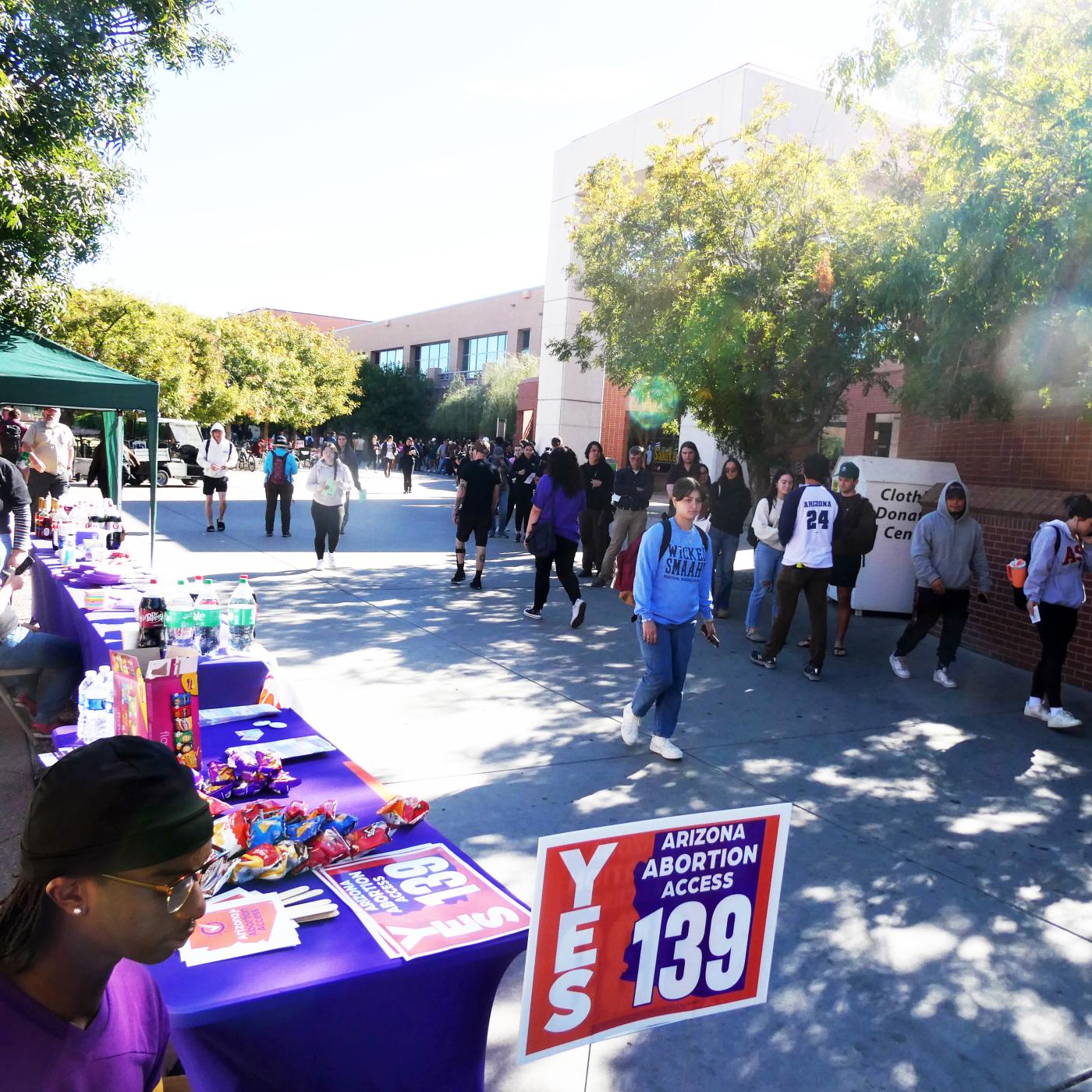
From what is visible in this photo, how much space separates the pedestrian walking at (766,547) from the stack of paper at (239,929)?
307 inches

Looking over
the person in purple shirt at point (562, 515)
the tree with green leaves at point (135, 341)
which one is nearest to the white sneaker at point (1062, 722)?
the person in purple shirt at point (562, 515)

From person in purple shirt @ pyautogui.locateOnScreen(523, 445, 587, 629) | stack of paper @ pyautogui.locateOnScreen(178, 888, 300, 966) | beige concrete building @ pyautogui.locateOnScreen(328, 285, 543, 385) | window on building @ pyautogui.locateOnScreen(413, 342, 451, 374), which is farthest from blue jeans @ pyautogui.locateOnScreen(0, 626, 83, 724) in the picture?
window on building @ pyautogui.locateOnScreen(413, 342, 451, 374)

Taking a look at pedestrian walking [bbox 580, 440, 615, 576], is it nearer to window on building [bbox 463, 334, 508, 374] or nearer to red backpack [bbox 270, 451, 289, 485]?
red backpack [bbox 270, 451, 289, 485]

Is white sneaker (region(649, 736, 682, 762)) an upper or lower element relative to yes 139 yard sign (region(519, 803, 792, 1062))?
lower

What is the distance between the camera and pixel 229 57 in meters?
13.2

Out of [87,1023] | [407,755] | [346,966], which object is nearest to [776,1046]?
[346,966]

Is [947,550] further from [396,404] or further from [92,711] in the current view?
[396,404]

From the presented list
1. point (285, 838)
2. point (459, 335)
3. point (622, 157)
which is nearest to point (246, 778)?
point (285, 838)

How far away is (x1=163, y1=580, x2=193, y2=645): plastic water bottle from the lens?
4414 millimetres

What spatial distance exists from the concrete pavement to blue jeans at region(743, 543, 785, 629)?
0.33 metres

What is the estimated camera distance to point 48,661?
6004 millimetres

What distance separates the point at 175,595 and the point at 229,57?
11022mm

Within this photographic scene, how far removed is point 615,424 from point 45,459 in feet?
91.6

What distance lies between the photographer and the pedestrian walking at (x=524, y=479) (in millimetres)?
16484
